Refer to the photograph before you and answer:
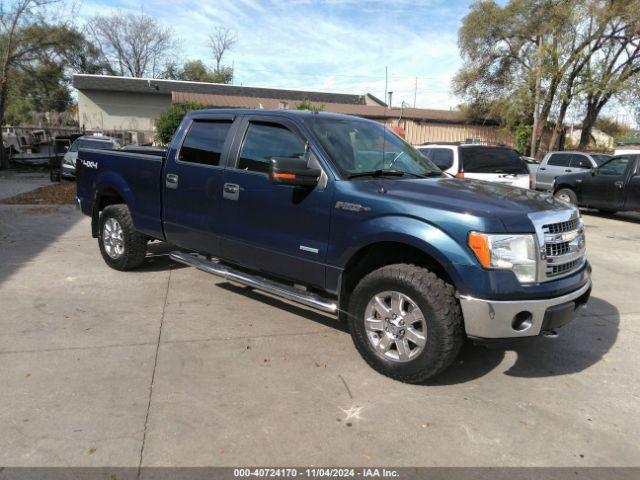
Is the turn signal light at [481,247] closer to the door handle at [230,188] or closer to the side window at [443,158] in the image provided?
the door handle at [230,188]

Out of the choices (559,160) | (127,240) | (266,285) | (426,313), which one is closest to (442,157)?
(127,240)

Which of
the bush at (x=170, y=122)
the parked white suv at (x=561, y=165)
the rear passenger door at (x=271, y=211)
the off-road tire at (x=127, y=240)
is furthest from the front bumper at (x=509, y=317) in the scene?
the bush at (x=170, y=122)

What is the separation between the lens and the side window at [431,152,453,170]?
31.1ft

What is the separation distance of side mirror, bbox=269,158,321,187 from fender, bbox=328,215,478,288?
0.53 metres

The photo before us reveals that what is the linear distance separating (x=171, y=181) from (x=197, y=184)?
47 centimetres

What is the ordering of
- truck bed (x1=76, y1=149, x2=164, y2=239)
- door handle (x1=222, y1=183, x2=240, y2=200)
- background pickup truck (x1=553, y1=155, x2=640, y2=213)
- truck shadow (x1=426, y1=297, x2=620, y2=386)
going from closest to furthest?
1. truck shadow (x1=426, y1=297, x2=620, y2=386)
2. door handle (x1=222, y1=183, x2=240, y2=200)
3. truck bed (x1=76, y1=149, x2=164, y2=239)
4. background pickup truck (x1=553, y1=155, x2=640, y2=213)

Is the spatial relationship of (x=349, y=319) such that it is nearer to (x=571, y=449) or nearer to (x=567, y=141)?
(x=571, y=449)

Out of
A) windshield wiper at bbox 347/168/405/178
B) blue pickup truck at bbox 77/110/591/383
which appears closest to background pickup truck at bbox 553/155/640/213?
windshield wiper at bbox 347/168/405/178

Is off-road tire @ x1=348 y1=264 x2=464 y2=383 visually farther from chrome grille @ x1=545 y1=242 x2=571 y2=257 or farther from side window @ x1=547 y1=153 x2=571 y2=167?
side window @ x1=547 y1=153 x2=571 y2=167

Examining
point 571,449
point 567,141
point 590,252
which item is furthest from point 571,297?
point 567,141

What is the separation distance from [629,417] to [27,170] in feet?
88.7

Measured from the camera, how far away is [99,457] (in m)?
2.77

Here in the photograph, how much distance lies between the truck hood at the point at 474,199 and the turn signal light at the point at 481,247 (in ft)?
A: 0.45

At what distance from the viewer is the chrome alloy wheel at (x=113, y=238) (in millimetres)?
6192
